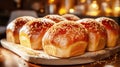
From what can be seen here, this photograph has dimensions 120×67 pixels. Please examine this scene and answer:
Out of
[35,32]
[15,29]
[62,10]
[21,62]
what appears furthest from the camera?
[62,10]

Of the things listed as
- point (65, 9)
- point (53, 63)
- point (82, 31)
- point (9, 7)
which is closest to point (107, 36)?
point (82, 31)

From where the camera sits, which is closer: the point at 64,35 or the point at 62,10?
the point at 64,35

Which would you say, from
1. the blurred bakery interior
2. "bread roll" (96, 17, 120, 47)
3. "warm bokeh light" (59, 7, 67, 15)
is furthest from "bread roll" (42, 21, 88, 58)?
"warm bokeh light" (59, 7, 67, 15)

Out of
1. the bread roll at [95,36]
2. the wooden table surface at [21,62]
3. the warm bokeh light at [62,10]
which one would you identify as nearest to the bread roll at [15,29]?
the wooden table surface at [21,62]

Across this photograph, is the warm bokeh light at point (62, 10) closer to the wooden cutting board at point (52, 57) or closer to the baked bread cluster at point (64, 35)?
the baked bread cluster at point (64, 35)

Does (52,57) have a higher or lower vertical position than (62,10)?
lower

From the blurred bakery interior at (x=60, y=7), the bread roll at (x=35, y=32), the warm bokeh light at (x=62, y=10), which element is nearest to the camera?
the bread roll at (x=35, y=32)

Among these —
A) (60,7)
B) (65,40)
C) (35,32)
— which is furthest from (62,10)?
(65,40)

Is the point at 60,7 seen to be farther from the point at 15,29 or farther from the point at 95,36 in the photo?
the point at 95,36
